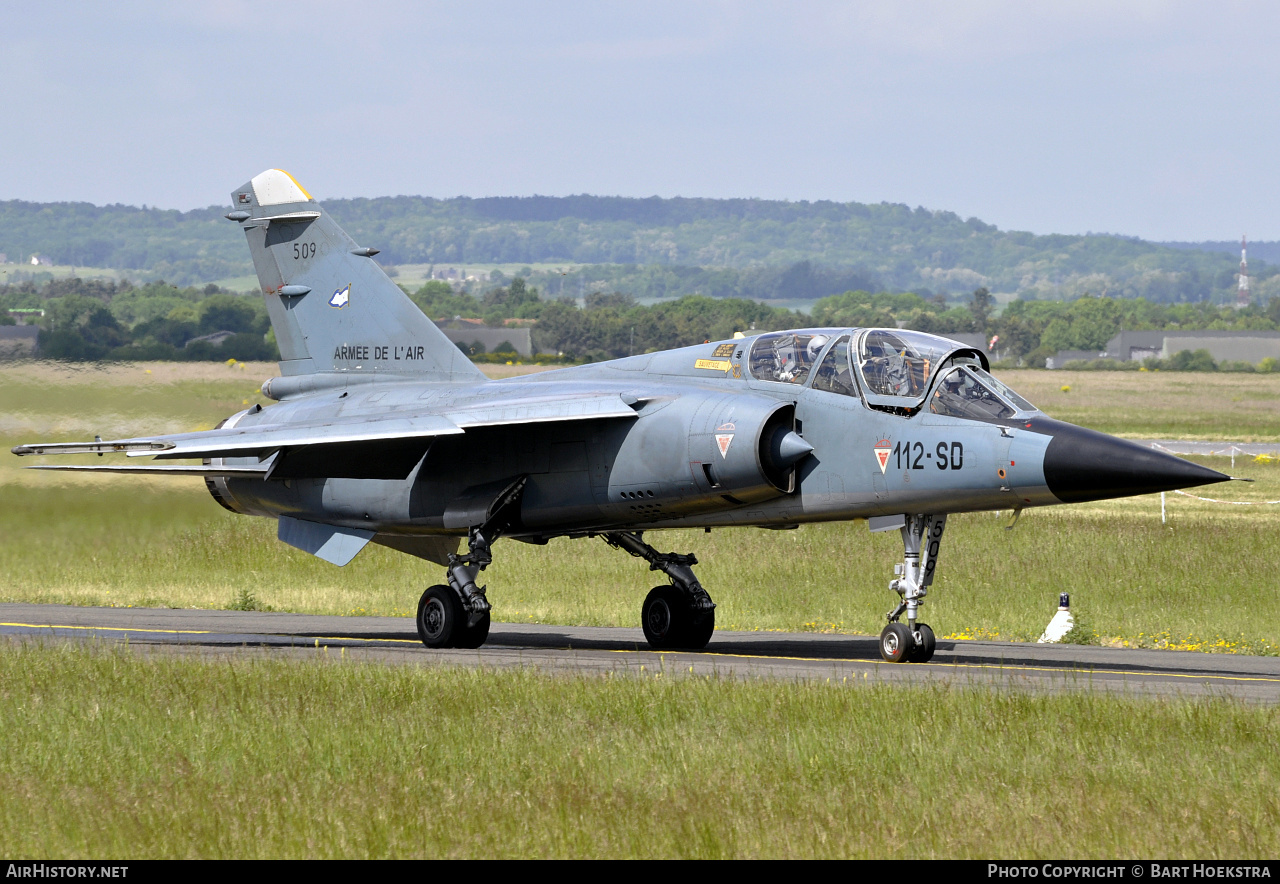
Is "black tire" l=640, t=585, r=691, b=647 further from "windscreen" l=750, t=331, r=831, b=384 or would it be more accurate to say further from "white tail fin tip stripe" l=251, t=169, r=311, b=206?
"white tail fin tip stripe" l=251, t=169, r=311, b=206

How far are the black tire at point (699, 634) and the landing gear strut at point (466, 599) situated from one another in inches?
84.8

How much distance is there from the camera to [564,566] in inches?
987

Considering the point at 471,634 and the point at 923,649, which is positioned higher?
the point at 923,649

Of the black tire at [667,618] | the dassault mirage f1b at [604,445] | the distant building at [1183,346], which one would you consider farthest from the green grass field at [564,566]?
the distant building at [1183,346]

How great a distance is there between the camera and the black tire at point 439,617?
15898 mm

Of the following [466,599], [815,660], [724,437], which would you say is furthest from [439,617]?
[815,660]

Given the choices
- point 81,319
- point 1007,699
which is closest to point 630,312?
point 81,319

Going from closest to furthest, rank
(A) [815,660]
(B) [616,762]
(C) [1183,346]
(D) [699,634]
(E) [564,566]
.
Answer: (B) [616,762]
(A) [815,660]
(D) [699,634]
(E) [564,566]
(C) [1183,346]

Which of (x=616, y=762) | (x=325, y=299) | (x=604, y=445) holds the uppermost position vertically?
(x=325, y=299)

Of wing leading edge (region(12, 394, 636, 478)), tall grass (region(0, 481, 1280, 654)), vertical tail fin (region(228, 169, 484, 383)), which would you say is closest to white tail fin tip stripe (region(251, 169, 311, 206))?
vertical tail fin (region(228, 169, 484, 383))

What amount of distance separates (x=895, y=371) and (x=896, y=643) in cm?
246

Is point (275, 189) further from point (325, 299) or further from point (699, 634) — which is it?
point (699, 634)

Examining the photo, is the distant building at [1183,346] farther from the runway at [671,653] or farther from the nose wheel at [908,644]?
the nose wheel at [908,644]
